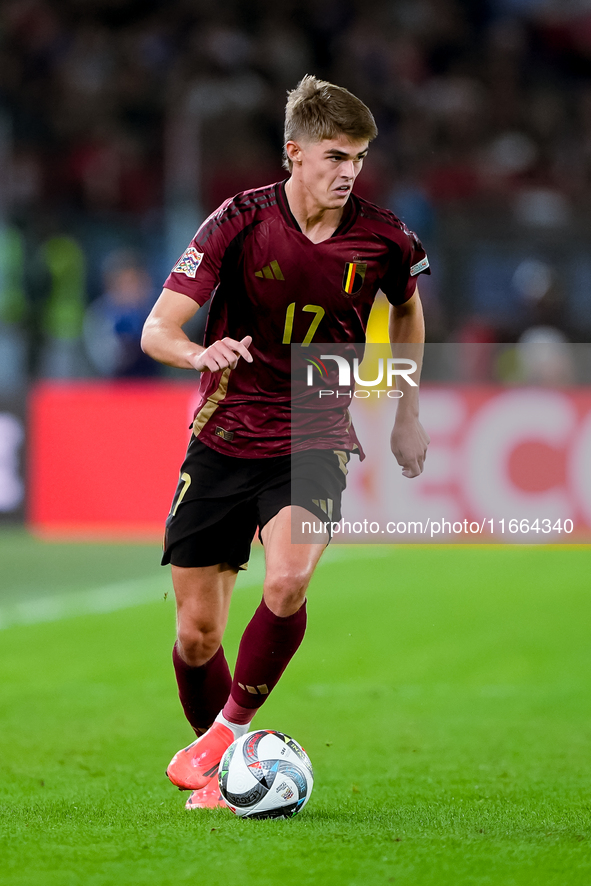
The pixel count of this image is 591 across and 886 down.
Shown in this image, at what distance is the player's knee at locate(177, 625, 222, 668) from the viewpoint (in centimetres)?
442

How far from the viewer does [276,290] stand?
421 centimetres

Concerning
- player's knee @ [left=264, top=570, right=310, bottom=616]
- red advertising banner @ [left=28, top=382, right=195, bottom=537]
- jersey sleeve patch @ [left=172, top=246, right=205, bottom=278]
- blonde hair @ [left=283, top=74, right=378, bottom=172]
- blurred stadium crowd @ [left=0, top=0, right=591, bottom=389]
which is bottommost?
red advertising banner @ [left=28, top=382, right=195, bottom=537]

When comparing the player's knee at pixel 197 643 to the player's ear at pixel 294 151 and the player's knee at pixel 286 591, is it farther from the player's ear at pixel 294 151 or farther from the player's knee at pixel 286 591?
the player's ear at pixel 294 151

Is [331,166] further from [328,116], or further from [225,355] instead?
[225,355]

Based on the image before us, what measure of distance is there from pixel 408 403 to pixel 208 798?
4.81ft

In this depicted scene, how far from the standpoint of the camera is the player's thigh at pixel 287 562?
4039mm

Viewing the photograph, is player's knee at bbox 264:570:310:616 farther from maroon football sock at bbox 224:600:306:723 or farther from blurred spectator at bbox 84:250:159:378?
blurred spectator at bbox 84:250:159:378

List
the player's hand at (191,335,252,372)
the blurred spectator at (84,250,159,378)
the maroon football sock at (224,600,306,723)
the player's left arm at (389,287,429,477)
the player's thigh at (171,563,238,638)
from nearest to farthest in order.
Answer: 1. the player's hand at (191,335,252,372)
2. the maroon football sock at (224,600,306,723)
3. the player's thigh at (171,563,238,638)
4. the player's left arm at (389,287,429,477)
5. the blurred spectator at (84,250,159,378)

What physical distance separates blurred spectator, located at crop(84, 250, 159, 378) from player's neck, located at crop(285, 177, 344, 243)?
332 inches

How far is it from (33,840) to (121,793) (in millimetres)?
815

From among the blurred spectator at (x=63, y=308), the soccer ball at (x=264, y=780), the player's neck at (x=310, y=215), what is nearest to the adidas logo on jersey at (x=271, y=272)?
the player's neck at (x=310, y=215)

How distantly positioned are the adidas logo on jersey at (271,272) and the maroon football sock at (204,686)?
1.30 meters

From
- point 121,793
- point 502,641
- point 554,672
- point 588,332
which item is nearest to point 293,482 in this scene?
point 121,793

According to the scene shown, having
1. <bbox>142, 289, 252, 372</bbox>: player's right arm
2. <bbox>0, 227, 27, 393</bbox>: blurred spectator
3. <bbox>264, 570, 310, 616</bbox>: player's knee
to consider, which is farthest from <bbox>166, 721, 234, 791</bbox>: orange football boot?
<bbox>0, 227, 27, 393</bbox>: blurred spectator
